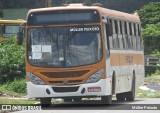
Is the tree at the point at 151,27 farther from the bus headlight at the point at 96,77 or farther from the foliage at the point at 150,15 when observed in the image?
the bus headlight at the point at 96,77

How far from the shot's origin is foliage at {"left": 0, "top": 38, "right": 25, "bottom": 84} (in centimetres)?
3363

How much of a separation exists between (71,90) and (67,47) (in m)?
1.41

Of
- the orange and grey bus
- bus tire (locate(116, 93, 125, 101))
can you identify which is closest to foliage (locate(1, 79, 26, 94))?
bus tire (locate(116, 93, 125, 101))

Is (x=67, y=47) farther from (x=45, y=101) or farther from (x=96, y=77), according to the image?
(x=45, y=101)

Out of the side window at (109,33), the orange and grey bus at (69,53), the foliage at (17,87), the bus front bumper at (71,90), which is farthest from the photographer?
the foliage at (17,87)

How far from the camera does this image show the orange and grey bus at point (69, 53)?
22219 mm

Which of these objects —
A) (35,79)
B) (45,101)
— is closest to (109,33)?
(35,79)

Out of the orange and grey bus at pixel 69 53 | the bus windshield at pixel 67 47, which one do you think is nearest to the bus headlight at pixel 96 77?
the orange and grey bus at pixel 69 53

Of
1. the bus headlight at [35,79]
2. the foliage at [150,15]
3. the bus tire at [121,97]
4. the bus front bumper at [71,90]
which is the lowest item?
the bus tire at [121,97]

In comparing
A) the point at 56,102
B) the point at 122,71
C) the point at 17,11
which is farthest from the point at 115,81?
the point at 17,11

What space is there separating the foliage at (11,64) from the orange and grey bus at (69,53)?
10.5 m

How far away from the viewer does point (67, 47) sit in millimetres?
22469

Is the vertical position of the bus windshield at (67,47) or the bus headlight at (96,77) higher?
the bus windshield at (67,47)

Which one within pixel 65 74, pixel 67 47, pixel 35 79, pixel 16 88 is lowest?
pixel 16 88
